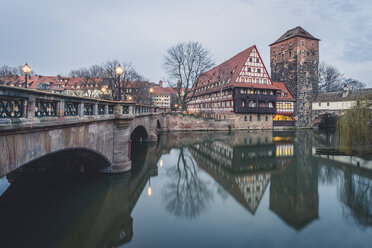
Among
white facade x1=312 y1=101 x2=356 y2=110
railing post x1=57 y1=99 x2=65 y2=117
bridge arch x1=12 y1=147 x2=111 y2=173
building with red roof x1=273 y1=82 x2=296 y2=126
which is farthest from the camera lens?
building with red roof x1=273 y1=82 x2=296 y2=126

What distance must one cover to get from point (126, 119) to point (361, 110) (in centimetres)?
1316

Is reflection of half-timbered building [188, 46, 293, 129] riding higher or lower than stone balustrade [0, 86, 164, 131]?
higher

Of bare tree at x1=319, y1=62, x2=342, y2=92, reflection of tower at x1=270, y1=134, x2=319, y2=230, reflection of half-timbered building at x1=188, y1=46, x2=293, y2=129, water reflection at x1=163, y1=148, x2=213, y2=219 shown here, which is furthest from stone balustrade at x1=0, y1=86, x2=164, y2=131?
bare tree at x1=319, y1=62, x2=342, y2=92

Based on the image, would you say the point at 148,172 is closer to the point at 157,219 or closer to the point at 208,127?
the point at 157,219

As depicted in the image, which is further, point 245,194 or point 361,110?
point 361,110

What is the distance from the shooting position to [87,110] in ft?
23.8

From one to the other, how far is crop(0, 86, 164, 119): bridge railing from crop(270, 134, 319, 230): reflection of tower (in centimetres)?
768

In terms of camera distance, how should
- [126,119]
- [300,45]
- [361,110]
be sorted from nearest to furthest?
[126,119], [361,110], [300,45]

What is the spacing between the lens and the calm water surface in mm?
5832

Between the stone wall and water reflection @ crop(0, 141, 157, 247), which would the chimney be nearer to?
the stone wall

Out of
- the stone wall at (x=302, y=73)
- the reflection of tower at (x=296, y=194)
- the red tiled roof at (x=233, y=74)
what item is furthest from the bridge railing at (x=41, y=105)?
the stone wall at (x=302, y=73)

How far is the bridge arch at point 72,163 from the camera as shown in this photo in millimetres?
8898

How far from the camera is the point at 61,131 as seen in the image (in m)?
5.69

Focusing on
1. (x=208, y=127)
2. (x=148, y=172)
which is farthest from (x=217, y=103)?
(x=148, y=172)
